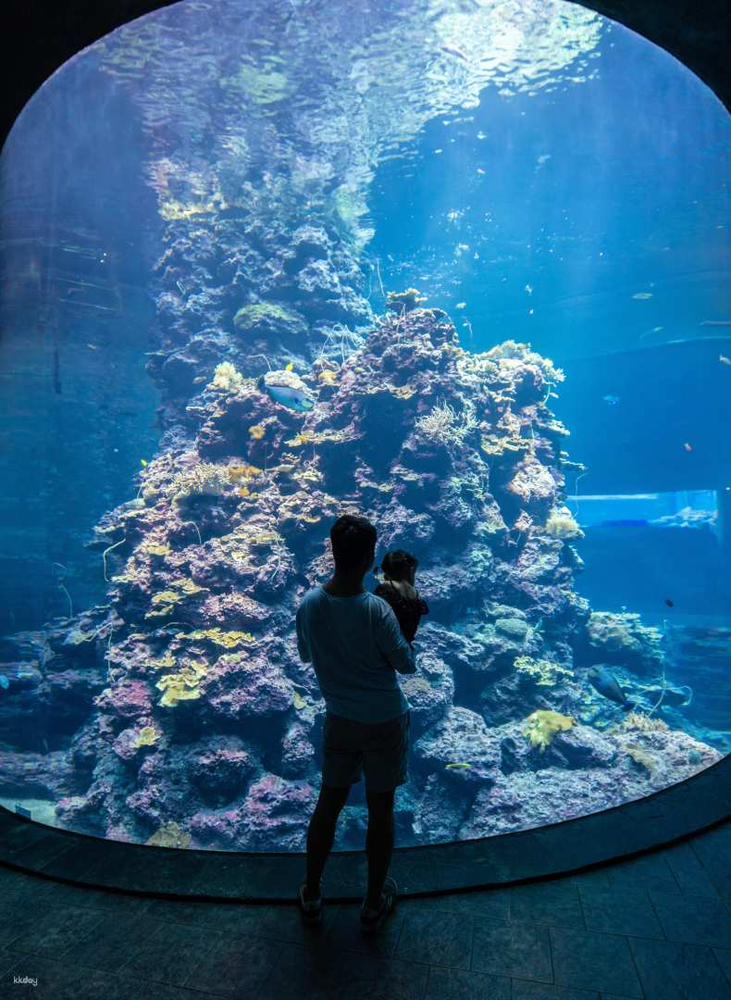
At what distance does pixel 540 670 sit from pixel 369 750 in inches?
372

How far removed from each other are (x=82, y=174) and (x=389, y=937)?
86.6ft

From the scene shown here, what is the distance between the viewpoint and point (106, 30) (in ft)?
10.1

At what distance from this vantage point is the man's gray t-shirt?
6.46 ft

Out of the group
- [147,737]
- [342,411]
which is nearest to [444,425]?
[342,411]

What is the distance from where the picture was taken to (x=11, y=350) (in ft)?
64.0

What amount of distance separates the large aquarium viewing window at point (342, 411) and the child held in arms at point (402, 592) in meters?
4.31

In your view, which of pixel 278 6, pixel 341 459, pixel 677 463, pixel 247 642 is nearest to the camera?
pixel 247 642

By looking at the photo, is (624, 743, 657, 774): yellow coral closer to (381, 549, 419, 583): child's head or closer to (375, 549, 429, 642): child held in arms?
(375, 549, 429, 642): child held in arms

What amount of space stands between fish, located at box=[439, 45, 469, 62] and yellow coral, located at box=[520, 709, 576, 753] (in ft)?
67.7

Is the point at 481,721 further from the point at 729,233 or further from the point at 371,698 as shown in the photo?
the point at 729,233

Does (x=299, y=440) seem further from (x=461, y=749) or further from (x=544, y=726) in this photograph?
(x=544, y=726)

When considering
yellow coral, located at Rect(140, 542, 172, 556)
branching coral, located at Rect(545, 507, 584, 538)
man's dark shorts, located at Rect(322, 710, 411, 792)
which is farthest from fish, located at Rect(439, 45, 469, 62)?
man's dark shorts, located at Rect(322, 710, 411, 792)

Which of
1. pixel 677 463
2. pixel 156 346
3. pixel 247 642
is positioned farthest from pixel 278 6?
pixel 677 463

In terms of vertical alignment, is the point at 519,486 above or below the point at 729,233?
below
